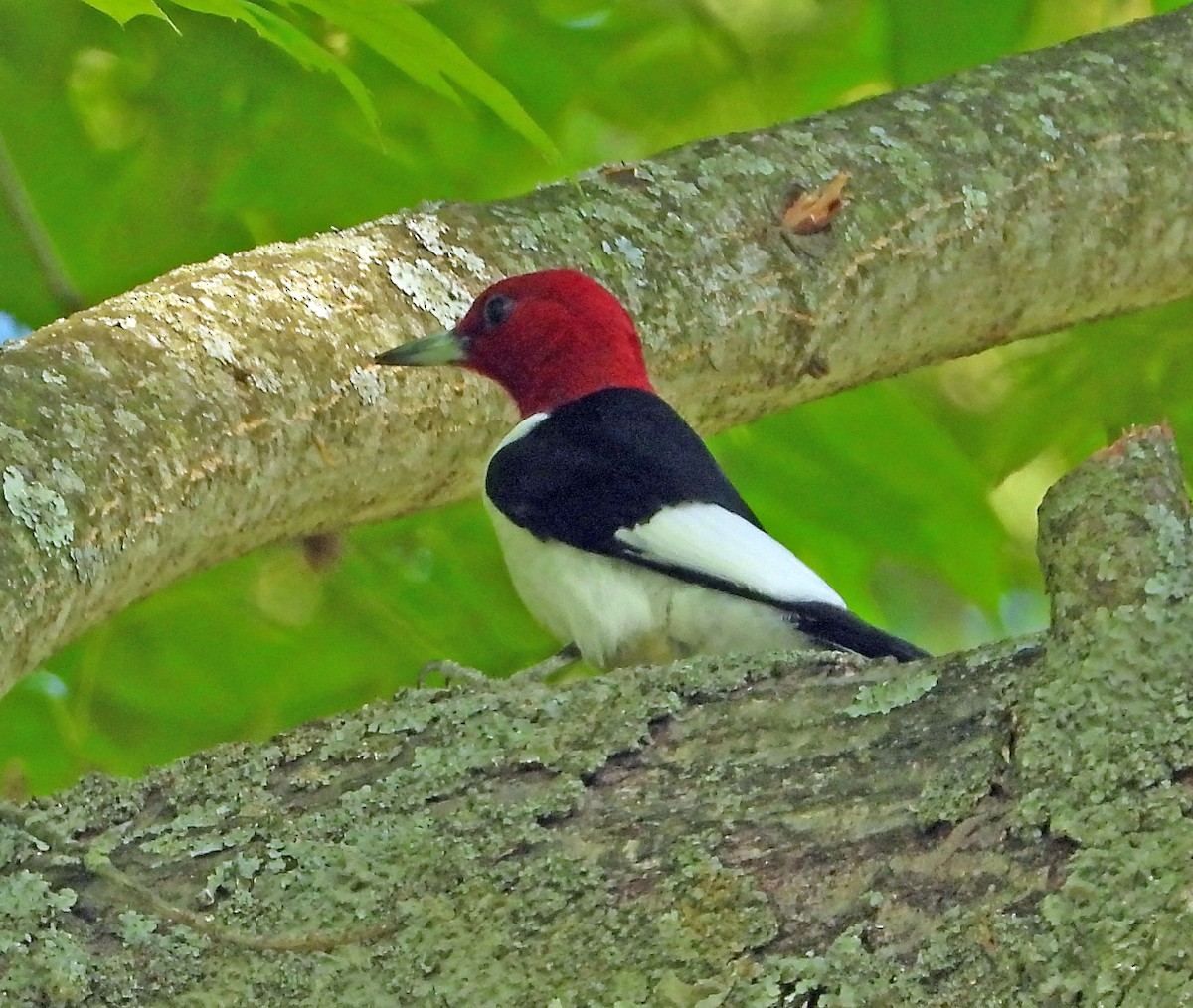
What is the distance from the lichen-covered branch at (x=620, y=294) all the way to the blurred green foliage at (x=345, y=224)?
16 centimetres

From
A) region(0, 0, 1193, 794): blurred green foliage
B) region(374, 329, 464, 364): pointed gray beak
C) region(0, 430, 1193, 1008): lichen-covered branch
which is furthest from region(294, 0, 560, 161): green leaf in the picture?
region(0, 0, 1193, 794): blurred green foliage

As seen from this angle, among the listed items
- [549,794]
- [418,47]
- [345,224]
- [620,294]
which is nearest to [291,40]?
[418,47]

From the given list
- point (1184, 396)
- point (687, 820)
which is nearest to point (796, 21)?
point (1184, 396)

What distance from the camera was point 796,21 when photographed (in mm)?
2562

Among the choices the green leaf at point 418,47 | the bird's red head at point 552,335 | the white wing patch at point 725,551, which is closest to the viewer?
the green leaf at point 418,47

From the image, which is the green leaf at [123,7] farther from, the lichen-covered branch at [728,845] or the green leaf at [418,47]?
the lichen-covered branch at [728,845]

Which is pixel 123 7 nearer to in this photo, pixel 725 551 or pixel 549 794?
pixel 549 794

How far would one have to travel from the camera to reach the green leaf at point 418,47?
3.83 feet

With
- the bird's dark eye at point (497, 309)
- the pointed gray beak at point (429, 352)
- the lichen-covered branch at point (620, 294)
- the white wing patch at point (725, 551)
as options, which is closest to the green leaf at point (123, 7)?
the lichen-covered branch at point (620, 294)

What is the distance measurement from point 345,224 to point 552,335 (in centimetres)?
35

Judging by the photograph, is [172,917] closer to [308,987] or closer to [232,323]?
[308,987]

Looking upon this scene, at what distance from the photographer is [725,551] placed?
1.89 m

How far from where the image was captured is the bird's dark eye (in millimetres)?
2217

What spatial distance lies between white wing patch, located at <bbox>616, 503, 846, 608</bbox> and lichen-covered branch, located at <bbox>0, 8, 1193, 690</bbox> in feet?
1.00
